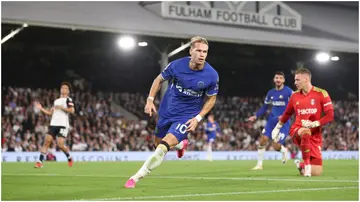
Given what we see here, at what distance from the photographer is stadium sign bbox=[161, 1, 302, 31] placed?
33969 millimetres

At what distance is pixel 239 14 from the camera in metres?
35.8

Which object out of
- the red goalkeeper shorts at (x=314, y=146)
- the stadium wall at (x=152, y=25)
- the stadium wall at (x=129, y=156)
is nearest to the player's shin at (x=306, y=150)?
the red goalkeeper shorts at (x=314, y=146)

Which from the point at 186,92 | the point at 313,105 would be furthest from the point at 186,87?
the point at 313,105

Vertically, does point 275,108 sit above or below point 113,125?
below

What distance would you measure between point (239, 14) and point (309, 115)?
Result: 2267 centimetres

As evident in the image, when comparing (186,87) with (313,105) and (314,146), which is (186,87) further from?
(314,146)

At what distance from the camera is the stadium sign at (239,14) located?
33969 millimetres

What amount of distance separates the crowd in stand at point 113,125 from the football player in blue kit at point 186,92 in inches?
688

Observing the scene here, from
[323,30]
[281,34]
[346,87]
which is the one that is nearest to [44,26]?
[281,34]

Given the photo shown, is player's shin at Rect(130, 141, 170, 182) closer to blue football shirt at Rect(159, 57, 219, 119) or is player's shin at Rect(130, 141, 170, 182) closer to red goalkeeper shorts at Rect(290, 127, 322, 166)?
blue football shirt at Rect(159, 57, 219, 119)

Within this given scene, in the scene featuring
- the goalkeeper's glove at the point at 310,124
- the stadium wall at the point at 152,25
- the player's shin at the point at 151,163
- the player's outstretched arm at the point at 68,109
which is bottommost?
the player's shin at the point at 151,163

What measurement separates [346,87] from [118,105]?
672 inches

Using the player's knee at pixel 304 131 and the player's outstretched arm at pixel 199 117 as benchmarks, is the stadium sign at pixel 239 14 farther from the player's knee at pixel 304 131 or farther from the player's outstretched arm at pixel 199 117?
the player's outstretched arm at pixel 199 117

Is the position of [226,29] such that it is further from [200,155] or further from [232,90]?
[232,90]
